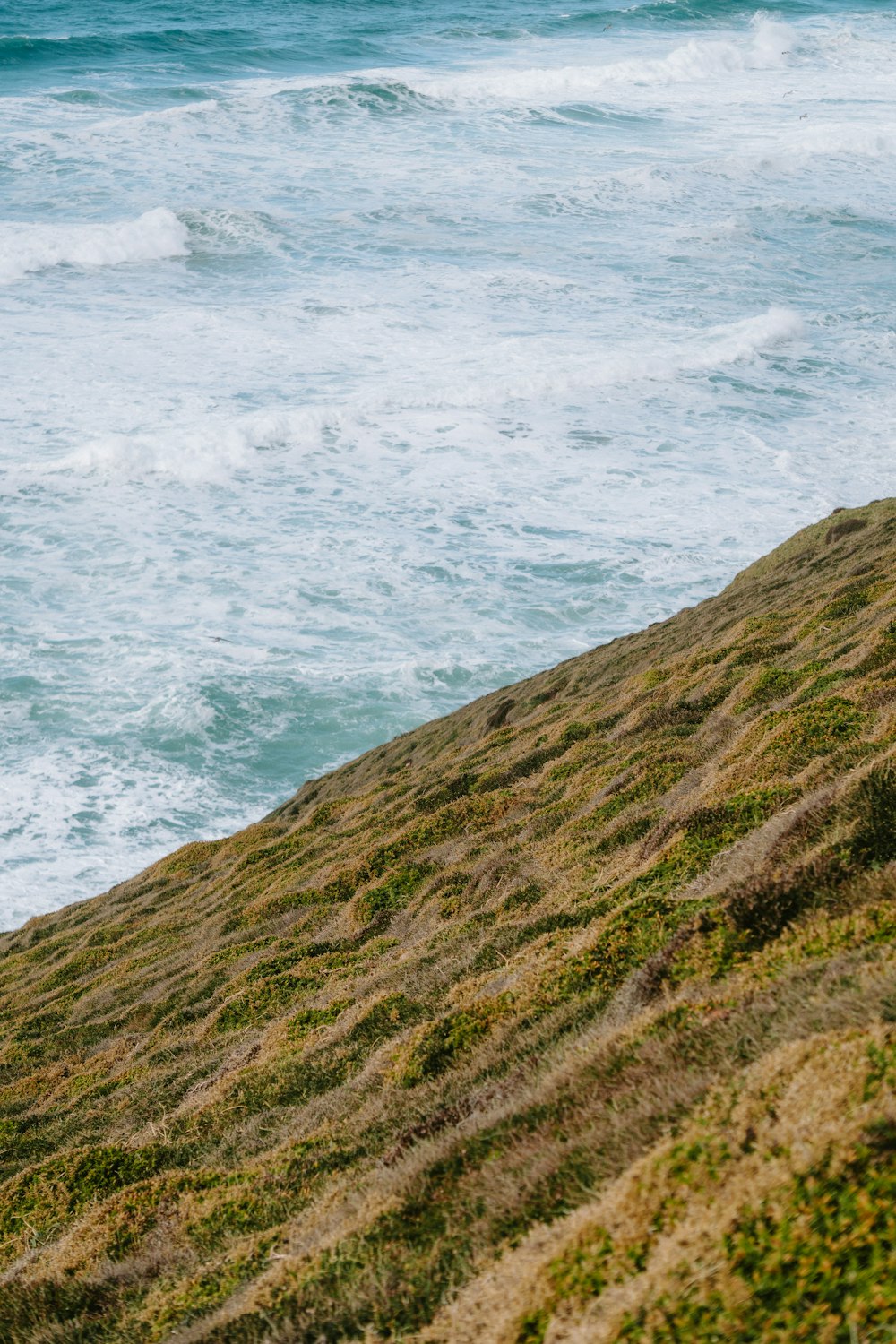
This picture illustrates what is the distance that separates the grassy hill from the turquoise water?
39.2 feet

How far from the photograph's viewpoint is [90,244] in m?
55.0

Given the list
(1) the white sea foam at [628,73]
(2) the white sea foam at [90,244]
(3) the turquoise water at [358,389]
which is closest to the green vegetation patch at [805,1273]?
(3) the turquoise water at [358,389]

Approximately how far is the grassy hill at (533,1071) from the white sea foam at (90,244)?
4780cm

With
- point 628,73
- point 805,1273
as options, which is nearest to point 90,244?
point 628,73

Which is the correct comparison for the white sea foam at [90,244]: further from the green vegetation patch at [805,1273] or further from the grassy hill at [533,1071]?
the green vegetation patch at [805,1273]

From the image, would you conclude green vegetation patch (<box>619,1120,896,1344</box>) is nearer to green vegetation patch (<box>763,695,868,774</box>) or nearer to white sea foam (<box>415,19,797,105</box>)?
green vegetation patch (<box>763,695,868,774</box>)

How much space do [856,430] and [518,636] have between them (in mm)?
17175

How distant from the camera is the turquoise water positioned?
27.4 metres

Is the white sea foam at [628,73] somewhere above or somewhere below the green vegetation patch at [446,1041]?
above

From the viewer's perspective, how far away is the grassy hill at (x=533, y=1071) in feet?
11.8

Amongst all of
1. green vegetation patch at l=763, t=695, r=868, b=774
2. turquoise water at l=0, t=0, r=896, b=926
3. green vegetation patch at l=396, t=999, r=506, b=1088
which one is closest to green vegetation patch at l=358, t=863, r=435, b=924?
green vegetation patch at l=763, t=695, r=868, b=774

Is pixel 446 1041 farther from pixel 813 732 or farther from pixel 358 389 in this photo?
pixel 358 389

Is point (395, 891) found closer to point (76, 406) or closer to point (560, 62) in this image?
point (76, 406)

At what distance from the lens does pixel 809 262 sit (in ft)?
184
